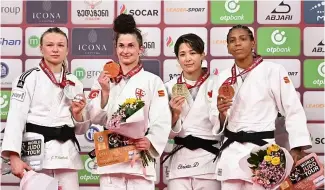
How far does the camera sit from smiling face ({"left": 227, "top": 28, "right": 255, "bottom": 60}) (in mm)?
4992

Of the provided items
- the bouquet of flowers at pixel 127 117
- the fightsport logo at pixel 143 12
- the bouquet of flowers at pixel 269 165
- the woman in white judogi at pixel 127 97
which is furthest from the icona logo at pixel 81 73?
the bouquet of flowers at pixel 269 165

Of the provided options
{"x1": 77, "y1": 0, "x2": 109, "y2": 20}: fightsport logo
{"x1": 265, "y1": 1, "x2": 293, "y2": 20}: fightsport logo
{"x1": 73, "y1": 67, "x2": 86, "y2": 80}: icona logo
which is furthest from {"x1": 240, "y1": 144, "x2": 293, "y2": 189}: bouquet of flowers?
{"x1": 77, "y1": 0, "x2": 109, "y2": 20}: fightsport logo

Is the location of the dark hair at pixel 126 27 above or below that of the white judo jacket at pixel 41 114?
above

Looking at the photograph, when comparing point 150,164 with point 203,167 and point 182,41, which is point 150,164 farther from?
point 182,41

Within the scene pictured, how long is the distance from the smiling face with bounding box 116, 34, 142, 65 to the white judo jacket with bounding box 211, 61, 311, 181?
0.81 meters

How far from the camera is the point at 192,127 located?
200 inches

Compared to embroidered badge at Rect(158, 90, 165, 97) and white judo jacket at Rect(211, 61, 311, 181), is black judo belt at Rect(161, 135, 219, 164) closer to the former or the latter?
white judo jacket at Rect(211, 61, 311, 181)

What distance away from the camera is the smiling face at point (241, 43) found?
4.99m

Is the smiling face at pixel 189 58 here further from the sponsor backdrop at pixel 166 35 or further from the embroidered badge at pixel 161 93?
the sponsor backdrop at pixel 166 35

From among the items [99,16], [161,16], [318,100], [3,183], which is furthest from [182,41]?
[3,183]

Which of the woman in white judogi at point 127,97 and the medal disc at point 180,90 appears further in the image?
the medal disc at point 180,90

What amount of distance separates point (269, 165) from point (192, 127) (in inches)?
31.9

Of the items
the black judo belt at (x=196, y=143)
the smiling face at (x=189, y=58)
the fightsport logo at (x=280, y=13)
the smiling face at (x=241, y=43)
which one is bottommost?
the black judo belt at (x=196, y=143)

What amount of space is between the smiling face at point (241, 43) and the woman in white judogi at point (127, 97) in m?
0.66
